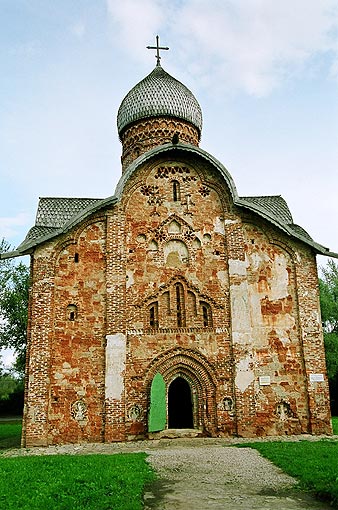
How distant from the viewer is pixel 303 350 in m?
12.8

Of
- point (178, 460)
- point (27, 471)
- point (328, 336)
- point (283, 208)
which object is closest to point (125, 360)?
point (178, 460)

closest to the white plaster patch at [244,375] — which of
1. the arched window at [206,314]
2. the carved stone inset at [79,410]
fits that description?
the arched window at [206,314]

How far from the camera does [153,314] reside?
13055mm

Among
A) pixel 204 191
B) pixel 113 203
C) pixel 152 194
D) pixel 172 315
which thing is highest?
pixel 204 191

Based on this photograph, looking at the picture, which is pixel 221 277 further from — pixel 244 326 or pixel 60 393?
pixel 60 393

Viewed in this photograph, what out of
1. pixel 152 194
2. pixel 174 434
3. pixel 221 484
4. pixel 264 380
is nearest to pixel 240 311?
pixel 264 380

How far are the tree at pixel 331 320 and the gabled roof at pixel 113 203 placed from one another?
1174cm

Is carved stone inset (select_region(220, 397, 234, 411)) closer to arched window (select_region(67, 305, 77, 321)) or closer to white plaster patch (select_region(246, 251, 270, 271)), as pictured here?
white plaster patch (select_region(246, 251, 270, 271))

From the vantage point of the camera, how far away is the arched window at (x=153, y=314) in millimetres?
12972

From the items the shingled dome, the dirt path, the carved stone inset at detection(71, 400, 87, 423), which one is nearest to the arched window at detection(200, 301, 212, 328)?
the carved stone inset at detection(71, 400, 87, 423)

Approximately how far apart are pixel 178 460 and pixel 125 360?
390 cm

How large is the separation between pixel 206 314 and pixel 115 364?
8.91 feet

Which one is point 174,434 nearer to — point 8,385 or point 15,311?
point 15,311

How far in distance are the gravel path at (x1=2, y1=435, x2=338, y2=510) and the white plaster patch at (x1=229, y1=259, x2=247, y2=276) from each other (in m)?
4.24
